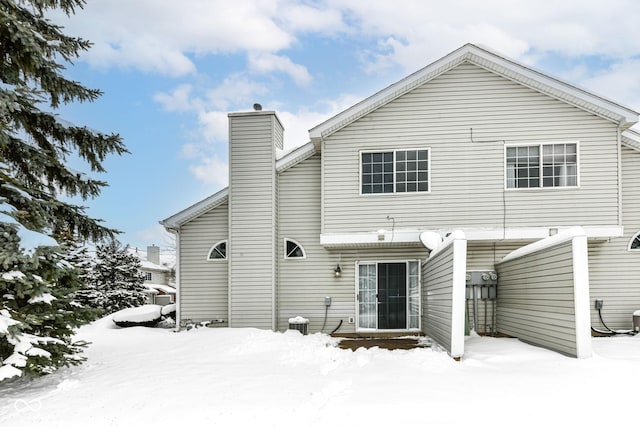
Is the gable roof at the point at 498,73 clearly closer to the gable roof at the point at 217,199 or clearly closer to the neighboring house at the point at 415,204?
the neighboring house at the point at 415,204

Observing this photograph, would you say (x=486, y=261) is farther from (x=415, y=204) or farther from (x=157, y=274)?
(x=157, y=274)

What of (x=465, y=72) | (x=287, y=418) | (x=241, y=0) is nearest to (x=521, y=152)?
(x=465, y=72)

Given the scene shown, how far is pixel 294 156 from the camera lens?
38.6 feet

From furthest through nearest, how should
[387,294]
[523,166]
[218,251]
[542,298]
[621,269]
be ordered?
1. [218,251]
2. [387,294]
3. [523,166]
4. [621,269]
5. [542,298]

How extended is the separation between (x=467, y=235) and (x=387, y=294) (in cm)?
237

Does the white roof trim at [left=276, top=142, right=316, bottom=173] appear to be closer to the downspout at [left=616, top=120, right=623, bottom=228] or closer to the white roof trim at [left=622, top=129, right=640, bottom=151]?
the downspout at [left=616, top=120, right=623, bottom=228]

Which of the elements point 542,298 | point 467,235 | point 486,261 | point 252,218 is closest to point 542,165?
point 467,235

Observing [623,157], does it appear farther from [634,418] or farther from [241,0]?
[241,0]

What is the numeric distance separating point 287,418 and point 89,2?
6.94 metres

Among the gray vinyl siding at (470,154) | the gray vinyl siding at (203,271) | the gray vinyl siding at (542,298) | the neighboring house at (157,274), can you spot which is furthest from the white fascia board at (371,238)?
the neighboring house at (157,274)

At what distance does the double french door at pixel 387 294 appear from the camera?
1141 cm

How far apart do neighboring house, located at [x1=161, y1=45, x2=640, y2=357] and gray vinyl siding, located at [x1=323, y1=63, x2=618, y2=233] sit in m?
0.03

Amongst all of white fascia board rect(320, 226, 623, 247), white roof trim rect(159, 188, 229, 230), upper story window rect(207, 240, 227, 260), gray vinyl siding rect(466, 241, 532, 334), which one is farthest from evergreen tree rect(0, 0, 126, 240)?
gray vinyl siding rect(466, 241, 532, 334)

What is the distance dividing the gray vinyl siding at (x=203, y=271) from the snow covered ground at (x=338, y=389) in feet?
11.8
